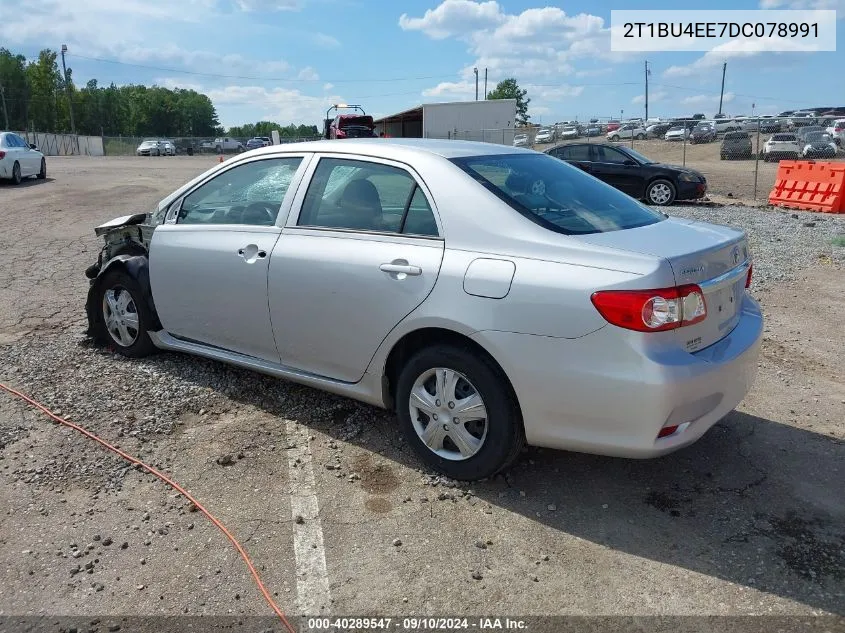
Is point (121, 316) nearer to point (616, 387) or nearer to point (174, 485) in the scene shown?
point (174, 485)

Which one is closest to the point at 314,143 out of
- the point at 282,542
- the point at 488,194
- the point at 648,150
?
the point at 488,194

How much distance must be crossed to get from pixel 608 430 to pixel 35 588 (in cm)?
247

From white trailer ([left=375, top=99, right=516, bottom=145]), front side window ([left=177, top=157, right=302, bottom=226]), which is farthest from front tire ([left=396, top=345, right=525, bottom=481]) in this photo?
white trailer ([left=375, top=99, right=516, bottom=145])

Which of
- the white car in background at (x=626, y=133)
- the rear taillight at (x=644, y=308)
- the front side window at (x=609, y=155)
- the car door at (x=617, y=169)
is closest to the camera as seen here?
the rear taillight at (x=644, y=308)

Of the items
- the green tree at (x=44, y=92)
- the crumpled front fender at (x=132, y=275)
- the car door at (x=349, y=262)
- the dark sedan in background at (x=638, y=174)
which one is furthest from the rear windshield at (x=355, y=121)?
the green tree at (x=44, y=92)

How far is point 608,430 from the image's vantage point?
300 cm

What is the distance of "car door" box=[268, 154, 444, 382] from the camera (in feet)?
11.5

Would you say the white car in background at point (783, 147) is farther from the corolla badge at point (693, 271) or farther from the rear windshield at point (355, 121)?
the corolla badge at point (693, 271)

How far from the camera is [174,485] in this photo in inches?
139

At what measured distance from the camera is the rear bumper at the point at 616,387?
287 centimetres

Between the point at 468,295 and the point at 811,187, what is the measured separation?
1465cm

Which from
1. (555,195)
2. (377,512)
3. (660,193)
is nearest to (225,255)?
(377,512)

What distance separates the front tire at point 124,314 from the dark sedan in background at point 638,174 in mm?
11932

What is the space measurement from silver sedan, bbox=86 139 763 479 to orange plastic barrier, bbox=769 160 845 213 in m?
12.7
